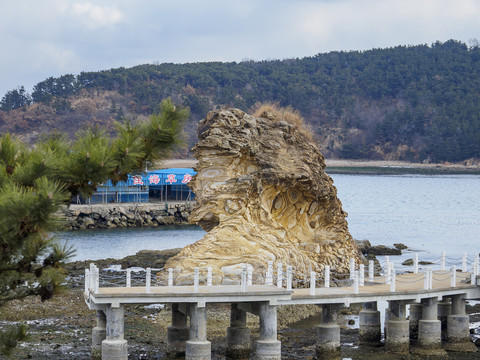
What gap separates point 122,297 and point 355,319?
12.8m

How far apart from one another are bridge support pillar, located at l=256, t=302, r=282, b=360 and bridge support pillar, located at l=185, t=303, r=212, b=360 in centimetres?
143

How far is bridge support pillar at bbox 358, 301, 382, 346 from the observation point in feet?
89.8

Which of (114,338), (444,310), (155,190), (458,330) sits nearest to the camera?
(114,338)

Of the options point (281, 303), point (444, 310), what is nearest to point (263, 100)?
point (444, 310)

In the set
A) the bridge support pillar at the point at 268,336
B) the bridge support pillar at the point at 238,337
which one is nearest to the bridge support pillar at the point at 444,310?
the bridge support pillar at the point at 238,337

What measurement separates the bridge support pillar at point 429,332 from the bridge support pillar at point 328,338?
280 cm

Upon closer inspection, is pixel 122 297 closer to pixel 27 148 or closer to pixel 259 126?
pixel 27 148

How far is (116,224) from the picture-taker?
7688 cm

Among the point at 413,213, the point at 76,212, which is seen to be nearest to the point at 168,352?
the point at 76,212

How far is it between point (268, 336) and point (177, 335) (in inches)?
134

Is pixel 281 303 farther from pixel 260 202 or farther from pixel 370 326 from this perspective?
pixel 260 202

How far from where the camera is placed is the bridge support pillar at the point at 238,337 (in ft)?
81.3

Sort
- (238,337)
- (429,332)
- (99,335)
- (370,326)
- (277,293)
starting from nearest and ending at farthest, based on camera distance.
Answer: (277,293)
(99,335)
(238,337)
(429,332)
(370,326)

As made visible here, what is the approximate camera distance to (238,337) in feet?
81.6
